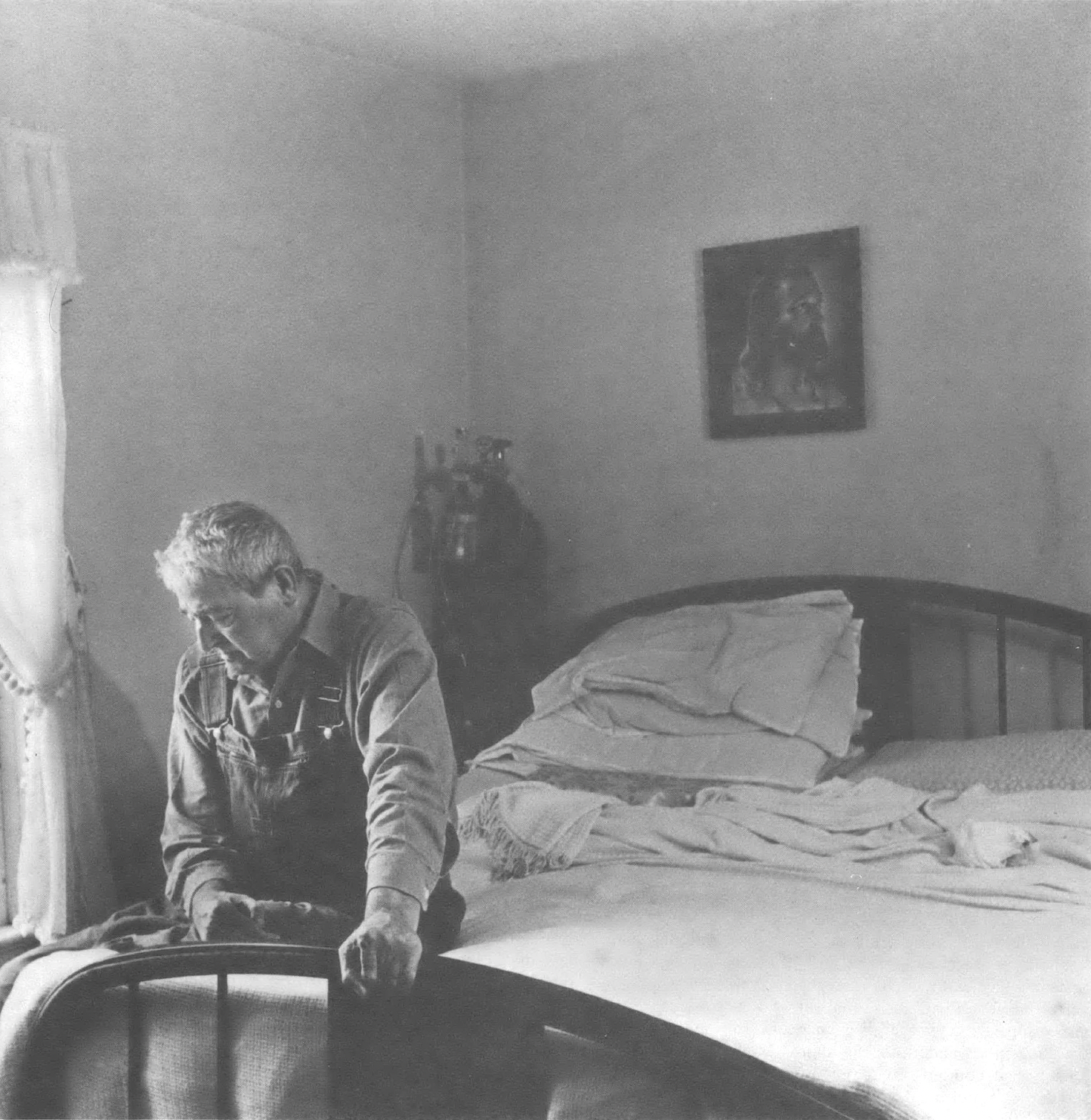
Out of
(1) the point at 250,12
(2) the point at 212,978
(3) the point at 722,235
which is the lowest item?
(2) the point at 212,978

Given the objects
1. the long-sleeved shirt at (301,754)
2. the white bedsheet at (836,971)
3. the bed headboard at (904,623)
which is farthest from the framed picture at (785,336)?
the long-sleeved shirt at (301,754)

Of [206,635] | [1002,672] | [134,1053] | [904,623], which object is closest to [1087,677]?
[1002,672]

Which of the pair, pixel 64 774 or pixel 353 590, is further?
pixel 353 590

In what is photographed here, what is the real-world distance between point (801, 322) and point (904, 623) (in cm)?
89

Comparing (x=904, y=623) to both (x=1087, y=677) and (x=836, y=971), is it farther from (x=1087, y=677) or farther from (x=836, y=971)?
(x=836, y=971)

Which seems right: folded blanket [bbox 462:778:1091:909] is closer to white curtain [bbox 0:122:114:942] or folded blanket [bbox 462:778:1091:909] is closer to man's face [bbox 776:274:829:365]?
white curtain [bbox 0:122:114:942]

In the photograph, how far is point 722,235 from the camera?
3967 mm

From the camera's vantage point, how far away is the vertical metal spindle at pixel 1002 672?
3.50 meters

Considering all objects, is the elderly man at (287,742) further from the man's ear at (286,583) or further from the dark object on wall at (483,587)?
the dark object on wall at (483,587)

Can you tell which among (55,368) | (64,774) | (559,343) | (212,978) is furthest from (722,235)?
(212,978)

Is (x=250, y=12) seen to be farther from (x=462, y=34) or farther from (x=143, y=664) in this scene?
(x=143, y=664)

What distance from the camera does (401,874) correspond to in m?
1.56

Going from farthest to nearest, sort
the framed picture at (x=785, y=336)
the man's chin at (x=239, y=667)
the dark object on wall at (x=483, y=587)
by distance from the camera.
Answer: the dark object on wall at (x=483, y=587), the framed picture at (x=785, y=336), the man's chin at (x=239, y=667)

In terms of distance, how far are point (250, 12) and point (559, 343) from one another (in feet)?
4.36
